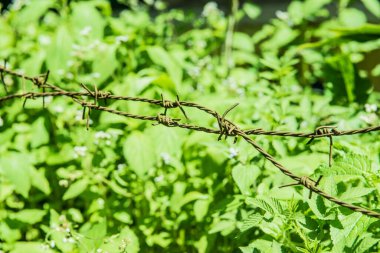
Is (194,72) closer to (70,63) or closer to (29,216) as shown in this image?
(70,63)

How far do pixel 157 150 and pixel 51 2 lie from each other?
1.54 m

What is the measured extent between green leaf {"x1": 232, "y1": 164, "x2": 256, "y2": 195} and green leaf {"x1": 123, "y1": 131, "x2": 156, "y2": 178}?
0.48 metres

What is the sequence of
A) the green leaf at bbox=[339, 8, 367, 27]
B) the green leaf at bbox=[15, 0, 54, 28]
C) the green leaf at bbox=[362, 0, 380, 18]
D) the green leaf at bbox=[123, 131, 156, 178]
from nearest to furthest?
the green leaf at bbox=[123, 131, 156, 178] → the green leaf at bbox=[15, 0, 54, 28] → the green leaf at bbox=[362, 0, 380, 18] → the green leaf at bbox=[339, 8, 367, 27]

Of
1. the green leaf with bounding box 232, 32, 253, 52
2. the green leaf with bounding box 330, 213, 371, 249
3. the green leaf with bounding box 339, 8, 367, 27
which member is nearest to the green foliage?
the green leaf with bounding box 330, 213, 371, 249

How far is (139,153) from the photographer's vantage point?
84.4 inches

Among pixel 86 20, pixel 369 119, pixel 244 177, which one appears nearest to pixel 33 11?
pixel 86 20

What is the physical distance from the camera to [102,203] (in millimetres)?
2229

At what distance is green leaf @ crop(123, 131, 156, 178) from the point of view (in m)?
2.12

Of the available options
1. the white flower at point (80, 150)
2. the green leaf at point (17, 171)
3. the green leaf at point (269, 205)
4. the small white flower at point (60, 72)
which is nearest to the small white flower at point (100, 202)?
the white flower at point (80, 150)

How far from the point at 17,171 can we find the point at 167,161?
72cm

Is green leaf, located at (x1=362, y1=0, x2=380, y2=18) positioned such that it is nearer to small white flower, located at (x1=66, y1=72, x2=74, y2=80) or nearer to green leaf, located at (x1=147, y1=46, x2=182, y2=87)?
green leaf, located at (x1=147, y1=46, x2=182, y2=87)

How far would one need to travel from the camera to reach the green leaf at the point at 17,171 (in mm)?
2253

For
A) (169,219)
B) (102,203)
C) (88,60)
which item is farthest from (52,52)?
(169,219)

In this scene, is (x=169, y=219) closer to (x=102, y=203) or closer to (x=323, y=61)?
(x=102, y=203)
